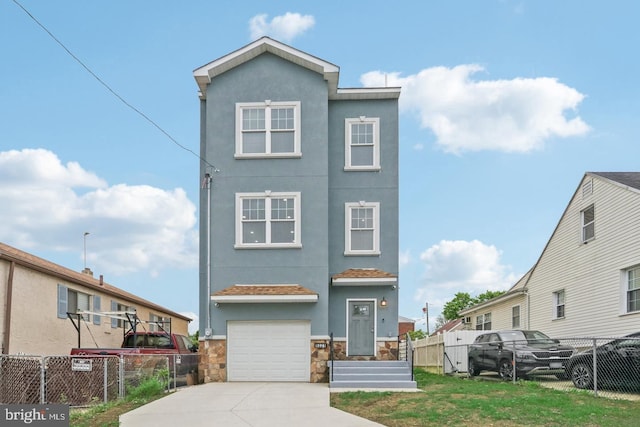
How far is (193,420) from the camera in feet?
41.7

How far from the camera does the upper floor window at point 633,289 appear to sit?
2027cm

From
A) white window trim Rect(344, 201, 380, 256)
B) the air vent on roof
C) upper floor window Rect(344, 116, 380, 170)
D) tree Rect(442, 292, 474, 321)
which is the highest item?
upper floor window Rect(344, 116, 380, 170)

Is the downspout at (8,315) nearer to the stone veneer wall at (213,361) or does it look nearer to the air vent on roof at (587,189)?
the stone veneer wall at (213,361)

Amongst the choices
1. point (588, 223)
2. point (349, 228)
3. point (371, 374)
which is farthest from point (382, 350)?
point (588, 223)

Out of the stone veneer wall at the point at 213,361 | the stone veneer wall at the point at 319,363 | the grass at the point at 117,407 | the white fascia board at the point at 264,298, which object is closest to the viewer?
the grass at the point at 117,407

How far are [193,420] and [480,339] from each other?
13.3 meters

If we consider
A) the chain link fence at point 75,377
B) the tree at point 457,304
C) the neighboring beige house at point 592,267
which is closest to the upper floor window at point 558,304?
the neighboring beige house at point 592,267

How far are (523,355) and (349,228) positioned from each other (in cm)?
665

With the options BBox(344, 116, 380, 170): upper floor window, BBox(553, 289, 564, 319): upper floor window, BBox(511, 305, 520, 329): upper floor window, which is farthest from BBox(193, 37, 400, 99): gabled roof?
BBox(511, 305, 520, 329): upper floor window

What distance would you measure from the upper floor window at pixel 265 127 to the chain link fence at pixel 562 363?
29.3 ft

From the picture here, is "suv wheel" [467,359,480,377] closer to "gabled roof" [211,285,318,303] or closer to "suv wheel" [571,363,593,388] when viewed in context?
"suv wheel" [571,363,593,388]

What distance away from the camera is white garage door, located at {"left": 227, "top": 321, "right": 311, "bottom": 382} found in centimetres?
2077

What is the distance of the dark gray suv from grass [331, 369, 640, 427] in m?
2.80

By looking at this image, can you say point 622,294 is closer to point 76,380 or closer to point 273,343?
point 273,343
